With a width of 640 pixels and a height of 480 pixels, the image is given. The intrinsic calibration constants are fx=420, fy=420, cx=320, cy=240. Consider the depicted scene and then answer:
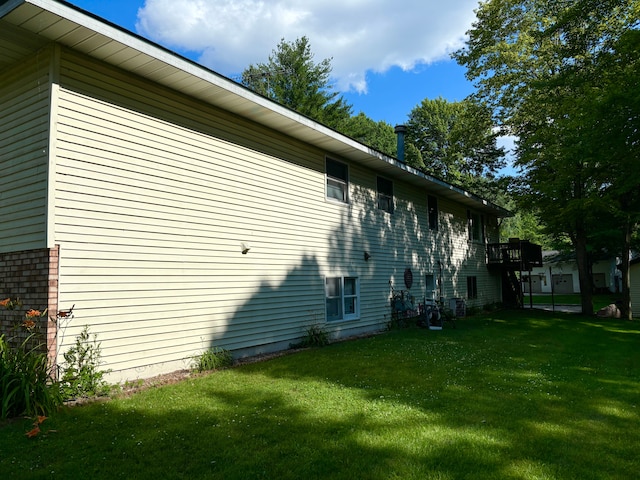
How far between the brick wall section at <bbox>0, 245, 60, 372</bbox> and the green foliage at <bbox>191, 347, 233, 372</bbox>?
7.63 ft

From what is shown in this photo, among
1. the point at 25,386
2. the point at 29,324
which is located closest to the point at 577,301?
the point at 29,324

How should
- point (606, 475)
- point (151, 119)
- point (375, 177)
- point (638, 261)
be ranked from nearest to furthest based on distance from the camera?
point (606, 475), point (151, 119), point (375, 177), point (638, 261)

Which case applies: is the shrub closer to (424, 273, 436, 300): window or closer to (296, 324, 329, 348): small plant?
(296, 324, 329, 348): small plant

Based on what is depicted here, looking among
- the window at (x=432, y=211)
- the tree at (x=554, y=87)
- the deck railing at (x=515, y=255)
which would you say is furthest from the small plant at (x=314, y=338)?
the deck railing at (x=515, y=255)

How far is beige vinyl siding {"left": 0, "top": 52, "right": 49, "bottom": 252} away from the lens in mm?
5820

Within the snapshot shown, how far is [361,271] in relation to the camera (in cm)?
1205

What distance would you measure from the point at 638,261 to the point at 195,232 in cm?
2360

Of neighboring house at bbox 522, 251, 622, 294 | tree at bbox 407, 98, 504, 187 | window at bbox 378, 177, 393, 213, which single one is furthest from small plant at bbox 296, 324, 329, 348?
neighboring house at bbox 522, 251, 622, 294

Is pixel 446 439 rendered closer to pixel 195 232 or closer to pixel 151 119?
pixel 195 232

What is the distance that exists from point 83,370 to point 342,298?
676 centimetres

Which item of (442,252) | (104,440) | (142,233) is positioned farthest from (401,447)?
(442,252)

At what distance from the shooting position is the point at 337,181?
38.2 feet

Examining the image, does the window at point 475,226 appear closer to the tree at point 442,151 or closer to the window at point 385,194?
the window at point 385,194

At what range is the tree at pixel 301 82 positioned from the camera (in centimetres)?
2955
